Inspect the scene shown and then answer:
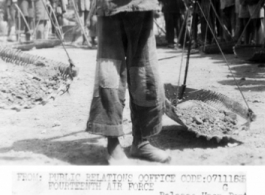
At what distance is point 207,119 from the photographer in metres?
3.11

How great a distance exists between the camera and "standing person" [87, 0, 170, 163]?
2.42 meters

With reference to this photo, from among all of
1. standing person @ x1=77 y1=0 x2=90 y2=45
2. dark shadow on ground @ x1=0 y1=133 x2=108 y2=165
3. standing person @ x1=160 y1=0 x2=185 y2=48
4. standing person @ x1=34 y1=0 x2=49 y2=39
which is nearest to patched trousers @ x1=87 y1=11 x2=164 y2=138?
dark shadow on ground @ x1=0 y1=133 x2=108 y2=165

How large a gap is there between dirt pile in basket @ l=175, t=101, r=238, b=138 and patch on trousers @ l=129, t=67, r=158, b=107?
1.53ft

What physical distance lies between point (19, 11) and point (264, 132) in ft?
24.7

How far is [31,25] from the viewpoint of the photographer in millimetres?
10367

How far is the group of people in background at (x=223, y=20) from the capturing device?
686cm

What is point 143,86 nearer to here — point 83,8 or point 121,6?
point 121,6

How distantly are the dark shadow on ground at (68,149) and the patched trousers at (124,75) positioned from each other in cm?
23

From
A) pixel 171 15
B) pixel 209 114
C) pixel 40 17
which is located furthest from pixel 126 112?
pixel 40 17

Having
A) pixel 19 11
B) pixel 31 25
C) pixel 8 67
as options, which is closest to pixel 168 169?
pixel 8 67

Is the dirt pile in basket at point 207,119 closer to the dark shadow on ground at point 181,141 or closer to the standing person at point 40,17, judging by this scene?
the dark shadow on ground at point 181,141

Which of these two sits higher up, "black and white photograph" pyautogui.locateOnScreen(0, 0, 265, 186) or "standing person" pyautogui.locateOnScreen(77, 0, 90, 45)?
"standing person" pyautogui.locateOnScreen(77, 0, 90, 45)

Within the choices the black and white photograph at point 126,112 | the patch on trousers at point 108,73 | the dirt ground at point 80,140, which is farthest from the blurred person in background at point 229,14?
the patch on trousers at point 108,73

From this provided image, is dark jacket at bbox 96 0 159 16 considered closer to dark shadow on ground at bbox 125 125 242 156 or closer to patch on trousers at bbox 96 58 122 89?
patch on trousers at bbox 96 58 122 89
